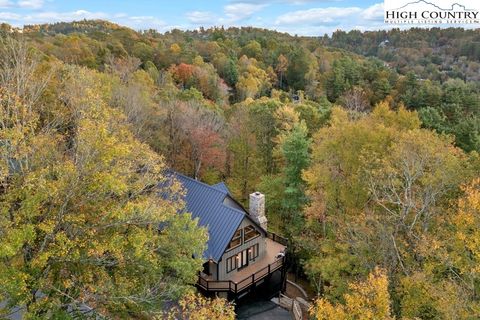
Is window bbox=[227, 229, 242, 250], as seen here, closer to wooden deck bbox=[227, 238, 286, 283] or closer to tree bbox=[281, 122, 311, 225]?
wooden deck bbox=[227, 238, 286, 283]

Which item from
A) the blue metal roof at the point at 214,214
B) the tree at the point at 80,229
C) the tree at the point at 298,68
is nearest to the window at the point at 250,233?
the blue metal roof at the point at 214,214

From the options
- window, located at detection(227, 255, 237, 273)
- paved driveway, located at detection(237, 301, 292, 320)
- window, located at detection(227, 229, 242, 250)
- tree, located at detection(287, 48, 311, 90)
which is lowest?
paved driveway, located at detection(237, 301, 292, 320)

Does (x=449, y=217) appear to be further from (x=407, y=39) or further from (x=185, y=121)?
(x=407, y=39)

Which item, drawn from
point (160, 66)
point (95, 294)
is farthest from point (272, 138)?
point (160, 66)

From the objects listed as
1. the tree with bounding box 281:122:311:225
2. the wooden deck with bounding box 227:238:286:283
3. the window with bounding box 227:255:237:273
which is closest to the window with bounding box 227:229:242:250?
the window with bounding box 227:255:237:273

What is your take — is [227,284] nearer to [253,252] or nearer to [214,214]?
[253,252]

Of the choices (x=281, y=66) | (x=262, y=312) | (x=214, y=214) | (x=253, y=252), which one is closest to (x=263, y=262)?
(x=253, y=252)
